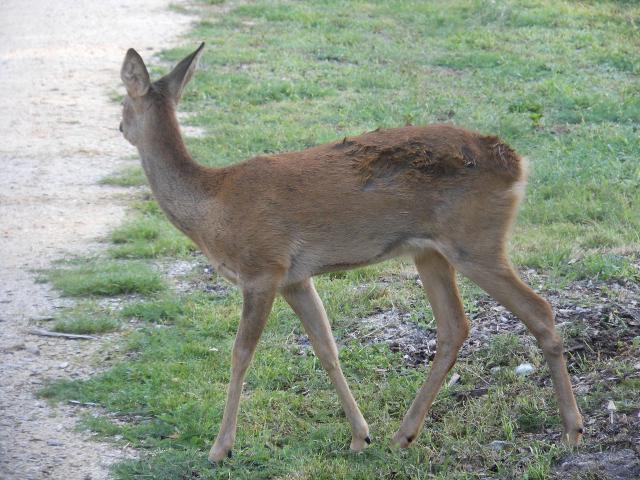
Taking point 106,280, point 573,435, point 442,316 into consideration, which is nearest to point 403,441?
point 442,316

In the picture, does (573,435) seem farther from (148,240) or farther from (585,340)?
(148,240)

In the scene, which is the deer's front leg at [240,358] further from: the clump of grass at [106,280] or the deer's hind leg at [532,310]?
the clump of grass at [106,280]

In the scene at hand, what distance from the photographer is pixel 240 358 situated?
575 centimetres

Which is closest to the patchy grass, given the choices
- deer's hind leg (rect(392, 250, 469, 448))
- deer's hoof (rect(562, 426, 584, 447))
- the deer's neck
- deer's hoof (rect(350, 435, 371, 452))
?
the deer's neck

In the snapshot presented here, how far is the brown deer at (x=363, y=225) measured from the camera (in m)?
5.46

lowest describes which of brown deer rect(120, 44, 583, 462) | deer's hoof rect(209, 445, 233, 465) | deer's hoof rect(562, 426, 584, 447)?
deer's hoof rect(209, 445, 233, 465)

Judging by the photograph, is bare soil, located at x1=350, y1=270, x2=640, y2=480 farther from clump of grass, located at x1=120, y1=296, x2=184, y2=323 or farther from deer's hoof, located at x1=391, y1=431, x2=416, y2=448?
clump of grass, located at x1=120, y1=296, x2=184, y2=323

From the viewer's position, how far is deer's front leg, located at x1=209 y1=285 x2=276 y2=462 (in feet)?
18.5

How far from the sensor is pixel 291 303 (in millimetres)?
6004

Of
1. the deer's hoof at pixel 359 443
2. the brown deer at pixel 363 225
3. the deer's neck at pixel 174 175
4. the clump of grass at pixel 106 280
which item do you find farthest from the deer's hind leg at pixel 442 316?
the clump of grass at pixel 106 280

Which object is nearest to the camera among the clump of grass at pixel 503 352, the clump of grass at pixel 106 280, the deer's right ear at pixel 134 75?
the deer's right ear at pixel 134 75

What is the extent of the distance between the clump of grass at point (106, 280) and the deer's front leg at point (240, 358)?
257cm

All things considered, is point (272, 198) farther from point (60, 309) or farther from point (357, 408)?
point (60, 309)

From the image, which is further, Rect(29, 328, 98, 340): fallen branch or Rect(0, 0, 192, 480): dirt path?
Rect(29, 328, 98, 340): fallen branch
